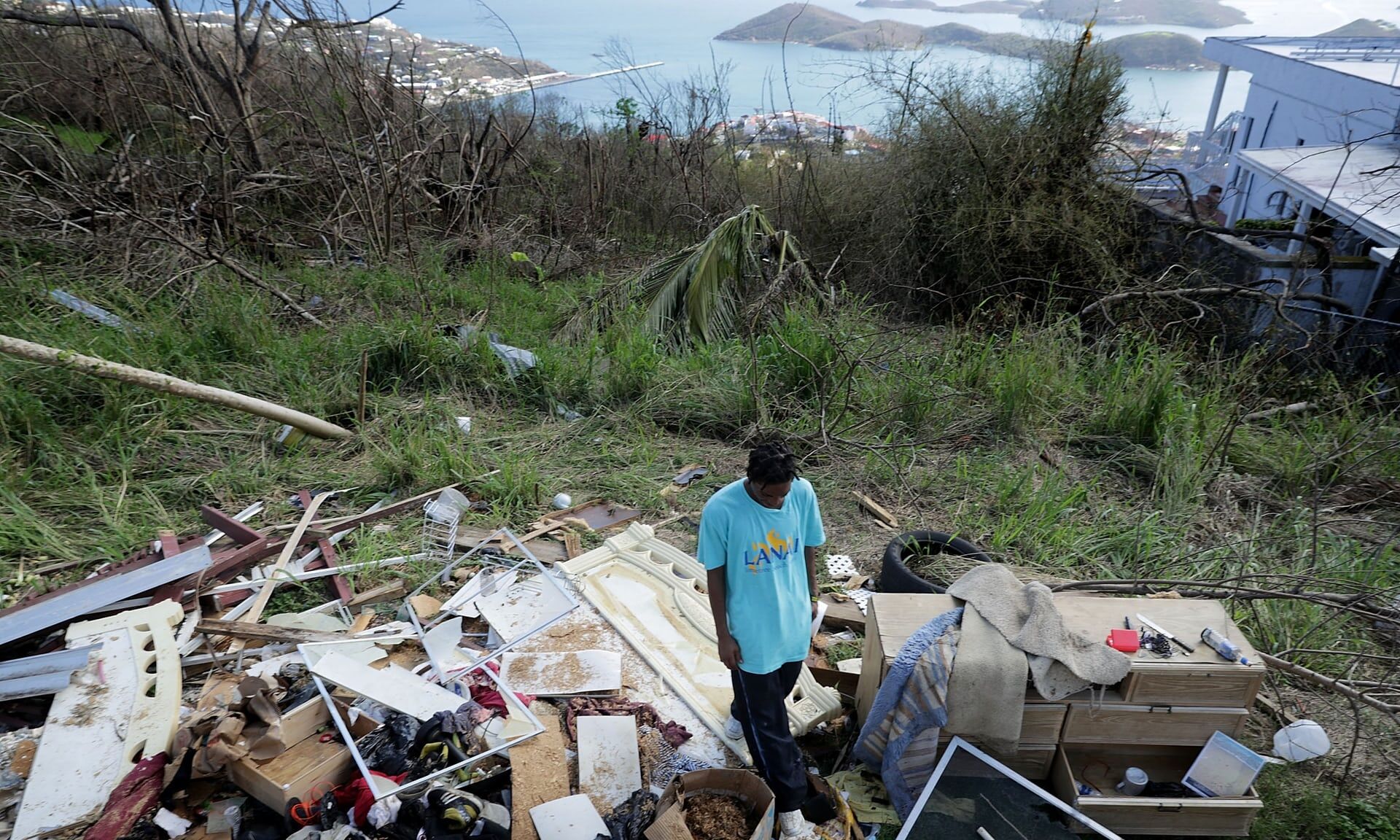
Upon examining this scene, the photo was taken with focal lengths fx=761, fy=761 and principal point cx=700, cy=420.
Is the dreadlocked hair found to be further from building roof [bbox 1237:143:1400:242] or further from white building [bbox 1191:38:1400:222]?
white building [bbox 1191:38:1400:222]

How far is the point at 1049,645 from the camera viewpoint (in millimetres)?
3043

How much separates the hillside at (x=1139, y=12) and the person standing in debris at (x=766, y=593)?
878 cm

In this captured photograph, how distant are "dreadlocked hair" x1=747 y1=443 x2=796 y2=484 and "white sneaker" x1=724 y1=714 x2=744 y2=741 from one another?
146 centimetres

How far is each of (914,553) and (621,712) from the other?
222 centimetres

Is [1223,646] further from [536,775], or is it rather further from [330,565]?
[330,565]

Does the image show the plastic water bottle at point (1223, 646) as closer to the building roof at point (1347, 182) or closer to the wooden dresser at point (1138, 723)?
the wooden dresser at point (1138, 723)

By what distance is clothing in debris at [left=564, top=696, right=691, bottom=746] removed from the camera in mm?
3594

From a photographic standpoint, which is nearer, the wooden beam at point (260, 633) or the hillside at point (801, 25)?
the wooden beam at point (260, 633)

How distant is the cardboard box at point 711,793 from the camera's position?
9.03ft

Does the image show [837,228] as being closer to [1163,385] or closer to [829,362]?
[829,362]

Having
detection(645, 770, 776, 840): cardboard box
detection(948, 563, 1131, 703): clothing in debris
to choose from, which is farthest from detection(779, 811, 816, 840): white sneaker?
detection(948, 563, 1131, 703): clothing in debris

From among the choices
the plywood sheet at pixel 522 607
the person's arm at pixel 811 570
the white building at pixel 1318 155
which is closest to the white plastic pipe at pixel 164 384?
the plywood sheet at pixel 522 607

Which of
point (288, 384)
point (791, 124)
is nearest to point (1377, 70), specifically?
point (791, 124)

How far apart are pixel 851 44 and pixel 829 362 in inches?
247
